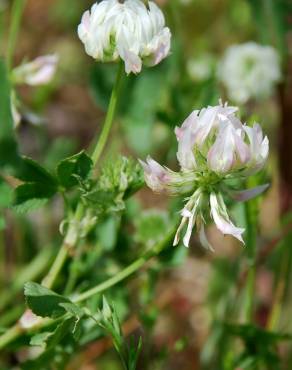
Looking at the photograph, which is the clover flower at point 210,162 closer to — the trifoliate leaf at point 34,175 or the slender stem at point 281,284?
the trifoliate leaf at point 34,175

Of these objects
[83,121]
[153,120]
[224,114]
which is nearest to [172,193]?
[224,114]

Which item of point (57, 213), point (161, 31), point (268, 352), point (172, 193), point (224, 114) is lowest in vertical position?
point (268, 352)

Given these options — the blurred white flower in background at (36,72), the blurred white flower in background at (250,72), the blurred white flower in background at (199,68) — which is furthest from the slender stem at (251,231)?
the blurred white flower in background at (199,68)

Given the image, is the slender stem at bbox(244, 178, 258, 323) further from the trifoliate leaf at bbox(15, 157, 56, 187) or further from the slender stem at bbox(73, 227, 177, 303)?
the trifoliate leaf at bbox(15, 157, 56, 187)

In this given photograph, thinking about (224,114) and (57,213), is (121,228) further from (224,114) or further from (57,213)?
(224,114)

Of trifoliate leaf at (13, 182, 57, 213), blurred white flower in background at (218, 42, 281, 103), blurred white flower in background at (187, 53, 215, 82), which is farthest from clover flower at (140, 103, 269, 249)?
blurred white flower in background at (187, 53, 215, 82)

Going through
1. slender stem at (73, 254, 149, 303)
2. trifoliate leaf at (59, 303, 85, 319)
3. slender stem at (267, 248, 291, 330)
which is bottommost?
slender stem at (267, 248, 291, 330)
